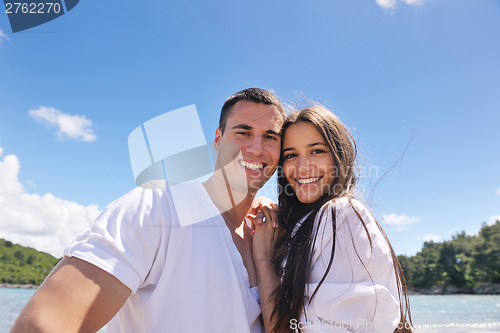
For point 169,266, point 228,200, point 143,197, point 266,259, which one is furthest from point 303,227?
point 143,197

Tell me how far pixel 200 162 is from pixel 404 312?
2096mm

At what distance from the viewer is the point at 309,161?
3012 mm

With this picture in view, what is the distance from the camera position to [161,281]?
1967 millimetres

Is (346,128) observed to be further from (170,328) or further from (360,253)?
(170,328)

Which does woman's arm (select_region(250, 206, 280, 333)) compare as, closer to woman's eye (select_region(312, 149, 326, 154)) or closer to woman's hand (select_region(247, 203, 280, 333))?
woman's hand (select_region(247, 203, 280, 333))

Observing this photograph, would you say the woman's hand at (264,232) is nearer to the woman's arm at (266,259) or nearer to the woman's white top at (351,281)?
the woman's arm at (266,259)

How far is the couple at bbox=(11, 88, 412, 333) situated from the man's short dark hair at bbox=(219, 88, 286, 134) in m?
0.01

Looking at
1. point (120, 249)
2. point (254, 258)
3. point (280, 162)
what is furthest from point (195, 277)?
point (280, 162)

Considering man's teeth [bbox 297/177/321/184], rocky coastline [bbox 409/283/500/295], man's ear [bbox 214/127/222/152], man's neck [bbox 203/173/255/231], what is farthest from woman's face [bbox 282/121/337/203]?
rocky coastline [bbox 409/283/500/295]

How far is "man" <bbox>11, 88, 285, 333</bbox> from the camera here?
158cm

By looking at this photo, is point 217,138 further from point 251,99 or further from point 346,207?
point 346,207

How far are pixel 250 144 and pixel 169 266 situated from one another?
4.62 feet

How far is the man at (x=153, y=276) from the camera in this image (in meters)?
1.58

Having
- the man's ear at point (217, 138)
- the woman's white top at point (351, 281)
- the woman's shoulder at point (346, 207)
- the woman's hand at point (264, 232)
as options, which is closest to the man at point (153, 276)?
the woman's hand at point (264, 232)
